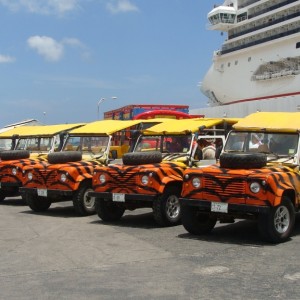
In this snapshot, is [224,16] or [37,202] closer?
[37,202]

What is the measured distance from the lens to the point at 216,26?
52.0 m

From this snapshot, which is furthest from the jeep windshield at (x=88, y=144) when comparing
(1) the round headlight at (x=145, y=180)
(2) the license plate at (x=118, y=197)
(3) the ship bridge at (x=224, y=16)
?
(3) the ship bridge at (x=224, y=16)

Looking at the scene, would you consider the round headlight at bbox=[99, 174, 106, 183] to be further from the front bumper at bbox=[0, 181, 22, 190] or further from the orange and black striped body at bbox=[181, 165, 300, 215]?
the front bumper at bbox=[0, 181, 22, 190]

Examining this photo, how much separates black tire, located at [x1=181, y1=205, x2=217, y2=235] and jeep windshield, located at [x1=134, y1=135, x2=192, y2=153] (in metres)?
1.86

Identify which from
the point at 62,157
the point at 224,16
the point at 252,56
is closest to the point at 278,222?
the point at 62,157

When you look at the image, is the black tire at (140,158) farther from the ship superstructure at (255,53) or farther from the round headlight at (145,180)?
the ship superstructure at (255,53)

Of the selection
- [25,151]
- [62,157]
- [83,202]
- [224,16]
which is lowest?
[83,202]

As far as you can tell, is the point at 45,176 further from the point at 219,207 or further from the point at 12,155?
the point at 219,207

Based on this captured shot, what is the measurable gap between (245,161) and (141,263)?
7.89 feet

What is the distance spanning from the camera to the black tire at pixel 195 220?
26.4ft

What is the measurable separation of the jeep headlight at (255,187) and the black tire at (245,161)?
0.44 meters

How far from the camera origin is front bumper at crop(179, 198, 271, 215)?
714 cm

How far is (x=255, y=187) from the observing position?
725 cm

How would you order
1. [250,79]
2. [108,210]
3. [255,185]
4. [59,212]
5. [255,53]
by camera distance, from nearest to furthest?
[255,185] → [108,210] → [59,212] → [250,79] → [255,53]
